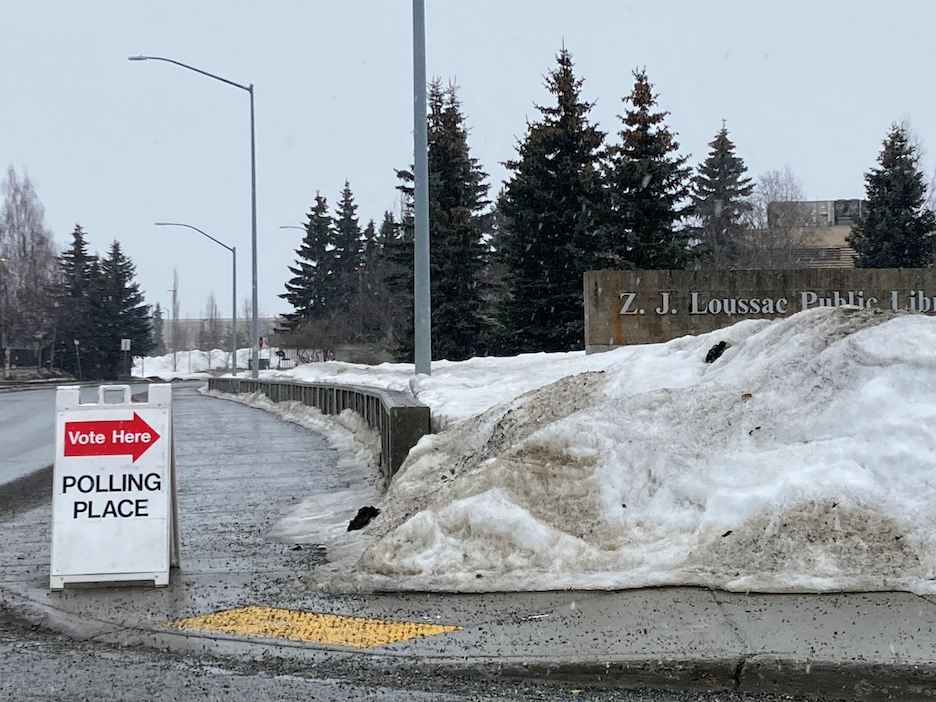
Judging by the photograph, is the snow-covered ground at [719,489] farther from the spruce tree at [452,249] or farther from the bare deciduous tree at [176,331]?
the bare deciduous tree at [176,331]

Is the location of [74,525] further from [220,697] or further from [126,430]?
[220,697]

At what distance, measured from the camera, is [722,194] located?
57.5 m

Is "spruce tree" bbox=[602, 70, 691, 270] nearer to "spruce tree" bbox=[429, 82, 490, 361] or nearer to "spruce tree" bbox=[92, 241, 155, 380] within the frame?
"spruce tree" bbox=[429, 82, 490, 361]

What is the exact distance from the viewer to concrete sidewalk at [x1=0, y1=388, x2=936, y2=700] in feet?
15.0

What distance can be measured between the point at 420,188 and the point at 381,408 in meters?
4.20

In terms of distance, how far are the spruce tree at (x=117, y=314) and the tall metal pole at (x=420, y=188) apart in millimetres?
68881

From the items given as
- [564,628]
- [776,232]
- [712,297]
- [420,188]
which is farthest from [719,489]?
[776,232]

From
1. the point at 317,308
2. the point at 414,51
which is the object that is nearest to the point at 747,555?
the point at 414,51

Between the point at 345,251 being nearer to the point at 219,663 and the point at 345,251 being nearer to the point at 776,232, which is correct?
the point at 776,232

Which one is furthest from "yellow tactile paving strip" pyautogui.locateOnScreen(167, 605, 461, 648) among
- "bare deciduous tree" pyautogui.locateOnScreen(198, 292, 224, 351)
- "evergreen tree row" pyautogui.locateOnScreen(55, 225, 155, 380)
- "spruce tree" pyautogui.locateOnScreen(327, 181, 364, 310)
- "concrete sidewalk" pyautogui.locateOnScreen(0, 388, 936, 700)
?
"bare deciduous tree" pyautogui.locateOnScreen(198, 292, 224, 351)

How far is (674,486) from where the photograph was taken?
6.59 meters

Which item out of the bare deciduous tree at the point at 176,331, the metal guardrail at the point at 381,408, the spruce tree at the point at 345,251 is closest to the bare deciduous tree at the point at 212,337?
the bare deciduous tree at the point at 176,331

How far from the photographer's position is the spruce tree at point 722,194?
5491 centimetres

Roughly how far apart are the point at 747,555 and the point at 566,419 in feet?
5.71
